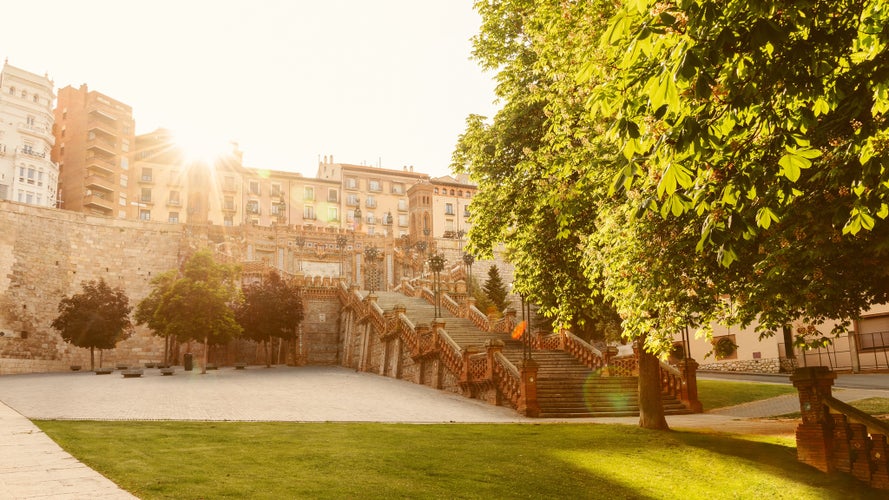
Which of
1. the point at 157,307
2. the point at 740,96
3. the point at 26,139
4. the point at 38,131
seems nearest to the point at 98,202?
the point at 26,139

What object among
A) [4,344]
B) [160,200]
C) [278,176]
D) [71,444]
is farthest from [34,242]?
[71,444]

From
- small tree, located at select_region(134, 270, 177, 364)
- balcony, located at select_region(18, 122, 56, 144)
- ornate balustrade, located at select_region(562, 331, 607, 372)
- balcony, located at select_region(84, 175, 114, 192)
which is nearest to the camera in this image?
ornate balustrade, located at select_region(562, 331, 607, 372)

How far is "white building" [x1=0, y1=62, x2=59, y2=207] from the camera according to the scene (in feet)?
240

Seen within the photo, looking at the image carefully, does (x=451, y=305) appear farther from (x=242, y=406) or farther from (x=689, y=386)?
(x=242, y=406)

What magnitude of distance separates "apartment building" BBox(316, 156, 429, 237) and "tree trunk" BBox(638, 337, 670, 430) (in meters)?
74.6

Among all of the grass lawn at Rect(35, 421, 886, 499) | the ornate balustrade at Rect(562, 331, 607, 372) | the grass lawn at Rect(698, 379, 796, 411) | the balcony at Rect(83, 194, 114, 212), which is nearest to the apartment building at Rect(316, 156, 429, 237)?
the balcony at Rect(83, 194, 114, 212)

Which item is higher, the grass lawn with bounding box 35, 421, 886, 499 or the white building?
the white building

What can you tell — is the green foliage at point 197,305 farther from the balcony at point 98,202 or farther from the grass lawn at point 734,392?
the balcony at point 98,202

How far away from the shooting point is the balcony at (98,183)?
7588 cm

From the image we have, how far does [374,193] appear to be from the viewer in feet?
309

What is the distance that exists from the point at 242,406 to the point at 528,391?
9789mm

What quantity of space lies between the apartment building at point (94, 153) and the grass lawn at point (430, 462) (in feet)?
231

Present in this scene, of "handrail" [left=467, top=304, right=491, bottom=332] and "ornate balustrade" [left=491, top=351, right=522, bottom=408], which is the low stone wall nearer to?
"handrail" [left=467, top=304, right=491, bottom=332]

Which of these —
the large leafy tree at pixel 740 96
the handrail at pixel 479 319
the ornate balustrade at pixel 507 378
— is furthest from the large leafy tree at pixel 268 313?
the large leafy tree at pixel 740 96
